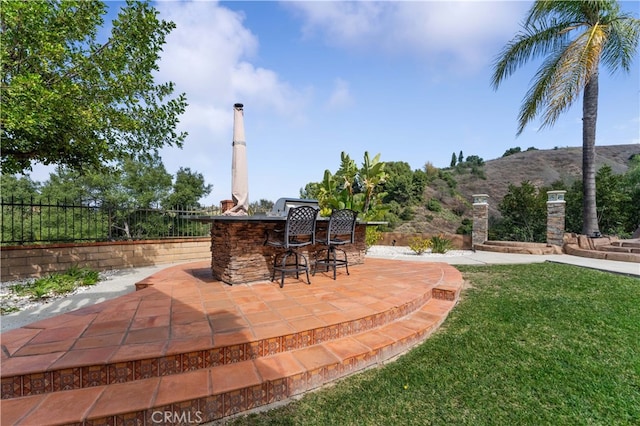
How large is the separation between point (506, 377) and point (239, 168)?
386 cm

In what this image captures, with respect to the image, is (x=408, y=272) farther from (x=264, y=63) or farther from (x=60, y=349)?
(x=264, y=63)

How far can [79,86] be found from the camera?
4.54 m

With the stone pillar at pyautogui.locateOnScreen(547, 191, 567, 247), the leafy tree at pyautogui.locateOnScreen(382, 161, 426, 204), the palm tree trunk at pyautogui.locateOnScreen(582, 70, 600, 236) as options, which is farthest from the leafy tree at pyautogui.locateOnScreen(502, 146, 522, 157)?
the stone pillar at pyautogui.locateOnScreen(547, 191, 567, 247)

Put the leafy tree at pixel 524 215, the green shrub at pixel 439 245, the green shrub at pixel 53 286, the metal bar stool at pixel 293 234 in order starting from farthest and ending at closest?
the leafy tree at pixel 524 215
the green shrub at pixel 439 245
the green shrub at pixel 53 286
the metal bar stool at pixel 293 234

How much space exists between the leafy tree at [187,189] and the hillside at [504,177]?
1373 cm

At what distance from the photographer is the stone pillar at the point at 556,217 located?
923 cm

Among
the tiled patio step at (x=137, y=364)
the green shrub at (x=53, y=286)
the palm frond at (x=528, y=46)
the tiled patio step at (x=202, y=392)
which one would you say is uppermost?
the palm frond at (x=528, y=46)

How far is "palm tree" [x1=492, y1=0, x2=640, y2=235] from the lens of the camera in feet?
25.8

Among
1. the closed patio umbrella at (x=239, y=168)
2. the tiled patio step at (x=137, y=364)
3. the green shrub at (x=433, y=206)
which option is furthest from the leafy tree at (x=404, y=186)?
the tiled patio step at (x=137, y=364)

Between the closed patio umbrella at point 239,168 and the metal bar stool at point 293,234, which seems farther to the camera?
the closed patio umbrella at point 239,168

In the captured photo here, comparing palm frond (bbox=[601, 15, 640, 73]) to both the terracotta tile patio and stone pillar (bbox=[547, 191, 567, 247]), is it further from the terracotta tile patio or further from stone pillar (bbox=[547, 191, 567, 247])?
the terracotta tile patio

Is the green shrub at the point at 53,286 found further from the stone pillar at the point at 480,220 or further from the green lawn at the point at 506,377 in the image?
the stone pillar at the point at 480,220

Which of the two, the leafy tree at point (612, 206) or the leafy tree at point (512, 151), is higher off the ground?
the leafy tree at point (512, 151)

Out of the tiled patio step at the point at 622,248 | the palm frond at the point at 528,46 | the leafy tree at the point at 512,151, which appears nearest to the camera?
the tiled patio step at the point at 622,248
